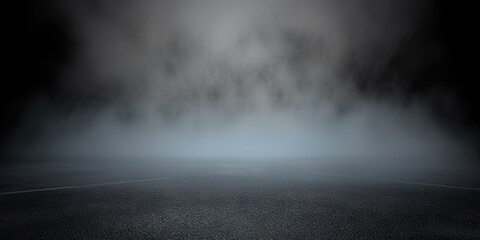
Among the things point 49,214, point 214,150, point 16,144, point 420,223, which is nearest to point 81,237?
point 49,214

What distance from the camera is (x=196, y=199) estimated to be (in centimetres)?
309

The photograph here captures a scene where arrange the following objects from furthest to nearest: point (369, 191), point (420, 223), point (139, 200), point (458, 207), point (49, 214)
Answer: point (369, 191) < point (139, 200) < point (458, 207) < point (49, 214) < point (420, 223)

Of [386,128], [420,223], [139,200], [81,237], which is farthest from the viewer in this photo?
[386,128]

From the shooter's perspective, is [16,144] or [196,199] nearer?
[196,199]

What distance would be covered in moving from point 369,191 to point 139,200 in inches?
117

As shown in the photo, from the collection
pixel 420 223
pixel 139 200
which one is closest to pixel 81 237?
pixel 139 200

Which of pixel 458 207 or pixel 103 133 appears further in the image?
pixel 103 133

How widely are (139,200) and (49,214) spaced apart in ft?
2.78

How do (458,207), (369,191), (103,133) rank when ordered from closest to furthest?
(458,207) → (369,191) → (103,133)

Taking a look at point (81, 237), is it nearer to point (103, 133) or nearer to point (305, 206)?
point (305, 206)

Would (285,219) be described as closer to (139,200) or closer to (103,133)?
(139,200)

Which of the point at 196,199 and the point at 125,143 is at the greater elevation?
the point at 125,143

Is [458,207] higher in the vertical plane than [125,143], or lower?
lower

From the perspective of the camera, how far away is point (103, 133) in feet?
60.6
